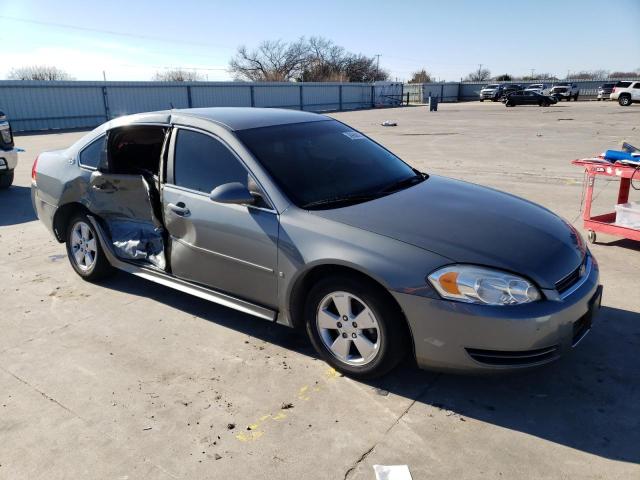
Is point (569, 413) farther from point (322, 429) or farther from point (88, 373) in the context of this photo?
point (88, 373)

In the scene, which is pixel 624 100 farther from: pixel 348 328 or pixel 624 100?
pixel 348 328

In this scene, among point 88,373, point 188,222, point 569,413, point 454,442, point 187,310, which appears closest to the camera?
point 454,442

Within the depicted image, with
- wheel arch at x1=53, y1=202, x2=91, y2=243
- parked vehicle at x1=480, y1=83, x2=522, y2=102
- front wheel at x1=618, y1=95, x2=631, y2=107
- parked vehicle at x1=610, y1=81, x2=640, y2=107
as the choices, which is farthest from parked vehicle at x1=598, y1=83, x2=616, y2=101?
wheel arch at x1=53, y1=202, x2=91, y2=243

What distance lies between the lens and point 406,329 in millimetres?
3029

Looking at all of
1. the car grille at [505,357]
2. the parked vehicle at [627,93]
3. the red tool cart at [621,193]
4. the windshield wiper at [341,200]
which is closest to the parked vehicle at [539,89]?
the parked vehicle at [627,93]

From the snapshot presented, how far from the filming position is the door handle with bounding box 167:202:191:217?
391 cm

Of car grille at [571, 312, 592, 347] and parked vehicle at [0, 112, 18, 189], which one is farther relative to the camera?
parked vehicle at [0, 112, 18, 189]

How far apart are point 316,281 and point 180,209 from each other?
1286 millimetres

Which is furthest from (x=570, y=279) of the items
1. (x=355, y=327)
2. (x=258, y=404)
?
(x=258, y=404)

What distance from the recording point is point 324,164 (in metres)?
3.92

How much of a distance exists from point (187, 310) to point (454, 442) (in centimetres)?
256

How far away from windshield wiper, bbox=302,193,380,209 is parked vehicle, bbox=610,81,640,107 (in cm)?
4473

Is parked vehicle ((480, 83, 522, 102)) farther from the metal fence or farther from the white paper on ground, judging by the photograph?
the white paper on ground

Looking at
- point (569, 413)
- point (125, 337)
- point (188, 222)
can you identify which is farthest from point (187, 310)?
point (569, 413)
